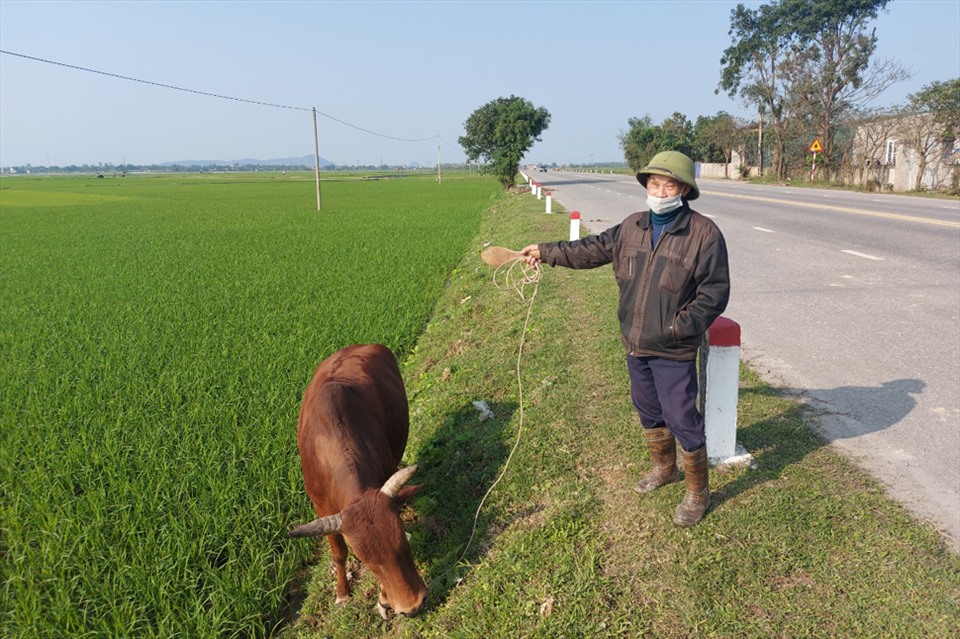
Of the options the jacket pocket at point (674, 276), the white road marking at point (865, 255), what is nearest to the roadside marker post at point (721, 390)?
the jacket pocket at point (674, 276)

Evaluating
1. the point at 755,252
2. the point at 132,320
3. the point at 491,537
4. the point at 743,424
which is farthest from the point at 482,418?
the point at 755,252

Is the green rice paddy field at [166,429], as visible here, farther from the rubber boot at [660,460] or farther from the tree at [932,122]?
the tree at [932,122]

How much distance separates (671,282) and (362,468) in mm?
1706

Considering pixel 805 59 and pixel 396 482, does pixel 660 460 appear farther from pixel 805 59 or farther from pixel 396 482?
pixel 805 59

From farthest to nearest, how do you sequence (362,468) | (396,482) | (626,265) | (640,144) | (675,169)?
(640,144) < (626,265) < (362,468) < (675,169) < (396,482)

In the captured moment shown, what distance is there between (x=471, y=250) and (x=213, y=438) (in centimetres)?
1001

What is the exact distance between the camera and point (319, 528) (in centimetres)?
261

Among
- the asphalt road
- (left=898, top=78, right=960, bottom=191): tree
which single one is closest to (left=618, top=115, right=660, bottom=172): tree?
(left=898, top=78, right=960, bottom=191): tree

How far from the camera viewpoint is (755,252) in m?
10.5

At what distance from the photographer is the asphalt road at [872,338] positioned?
3.68 metres

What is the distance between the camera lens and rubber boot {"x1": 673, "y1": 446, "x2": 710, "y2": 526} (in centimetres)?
314

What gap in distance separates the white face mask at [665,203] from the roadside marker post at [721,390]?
0.89 meters

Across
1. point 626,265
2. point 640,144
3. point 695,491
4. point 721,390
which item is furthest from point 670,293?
point 640,144

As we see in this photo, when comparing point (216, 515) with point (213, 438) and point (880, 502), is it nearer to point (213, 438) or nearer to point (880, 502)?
point (213, 438)
